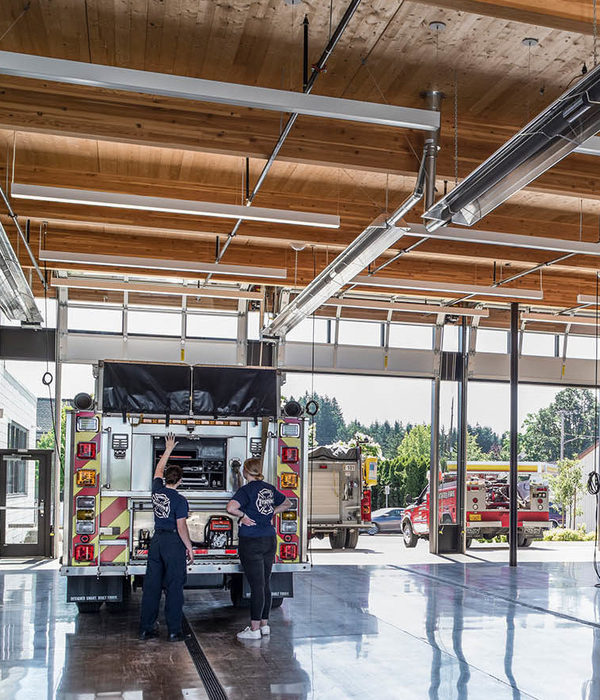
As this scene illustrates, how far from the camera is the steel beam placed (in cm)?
555

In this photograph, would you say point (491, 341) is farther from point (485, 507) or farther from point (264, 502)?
point (264, 502)

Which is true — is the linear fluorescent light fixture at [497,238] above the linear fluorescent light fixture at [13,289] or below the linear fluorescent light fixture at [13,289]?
above

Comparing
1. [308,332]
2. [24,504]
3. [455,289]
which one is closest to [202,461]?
[455,289]

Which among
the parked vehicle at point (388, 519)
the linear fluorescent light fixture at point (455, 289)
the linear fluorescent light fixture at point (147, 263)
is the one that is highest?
the linear fluorescent light fixture at point (147, 263)

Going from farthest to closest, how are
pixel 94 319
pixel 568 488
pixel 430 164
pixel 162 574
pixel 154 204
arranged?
pixel 568 488, pixel 94 319, pixel 154 204, pixel 430 164, pixel 162 574

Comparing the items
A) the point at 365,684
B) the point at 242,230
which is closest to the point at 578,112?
the point at 365,684

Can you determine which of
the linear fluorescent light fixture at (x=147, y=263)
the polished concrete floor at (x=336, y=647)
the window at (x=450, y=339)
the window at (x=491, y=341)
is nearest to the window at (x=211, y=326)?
the window at (x=450, y=339)

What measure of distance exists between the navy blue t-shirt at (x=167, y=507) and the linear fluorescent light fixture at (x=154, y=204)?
118 inches

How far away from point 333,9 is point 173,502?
4.63 m

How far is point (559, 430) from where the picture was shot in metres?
37.6

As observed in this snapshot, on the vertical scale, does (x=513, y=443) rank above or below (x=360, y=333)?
below

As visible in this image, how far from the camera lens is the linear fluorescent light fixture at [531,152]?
571cm

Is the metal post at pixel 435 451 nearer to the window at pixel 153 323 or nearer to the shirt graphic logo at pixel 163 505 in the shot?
the window at pixel 153 323

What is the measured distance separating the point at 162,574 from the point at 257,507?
1127 mm
